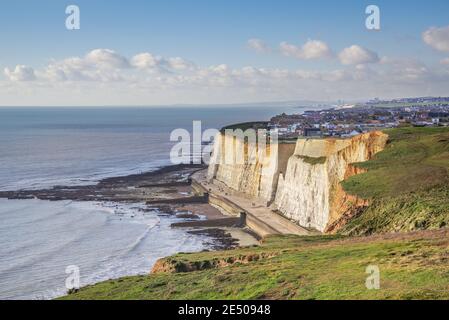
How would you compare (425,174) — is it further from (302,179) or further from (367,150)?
(302,179)

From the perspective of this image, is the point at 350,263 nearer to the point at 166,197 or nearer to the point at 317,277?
the point at 317,277

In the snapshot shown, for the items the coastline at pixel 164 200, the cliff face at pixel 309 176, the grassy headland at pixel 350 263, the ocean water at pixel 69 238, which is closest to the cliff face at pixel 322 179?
the cliff face at pixel 309 176

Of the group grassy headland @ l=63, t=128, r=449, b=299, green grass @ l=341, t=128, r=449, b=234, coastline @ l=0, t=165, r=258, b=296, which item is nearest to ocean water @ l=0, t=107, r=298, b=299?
coastline @ l=0, t=165, r=258, b=296

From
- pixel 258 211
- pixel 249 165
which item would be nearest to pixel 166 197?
pixel 249 165

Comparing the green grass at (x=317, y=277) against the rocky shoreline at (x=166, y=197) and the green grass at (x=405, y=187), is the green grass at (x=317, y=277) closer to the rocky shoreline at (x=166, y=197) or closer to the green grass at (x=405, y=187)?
the green grass at (x=405, y=187)

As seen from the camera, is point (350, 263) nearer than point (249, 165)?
Yes

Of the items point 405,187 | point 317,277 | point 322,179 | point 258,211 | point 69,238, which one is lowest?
point 69,238
